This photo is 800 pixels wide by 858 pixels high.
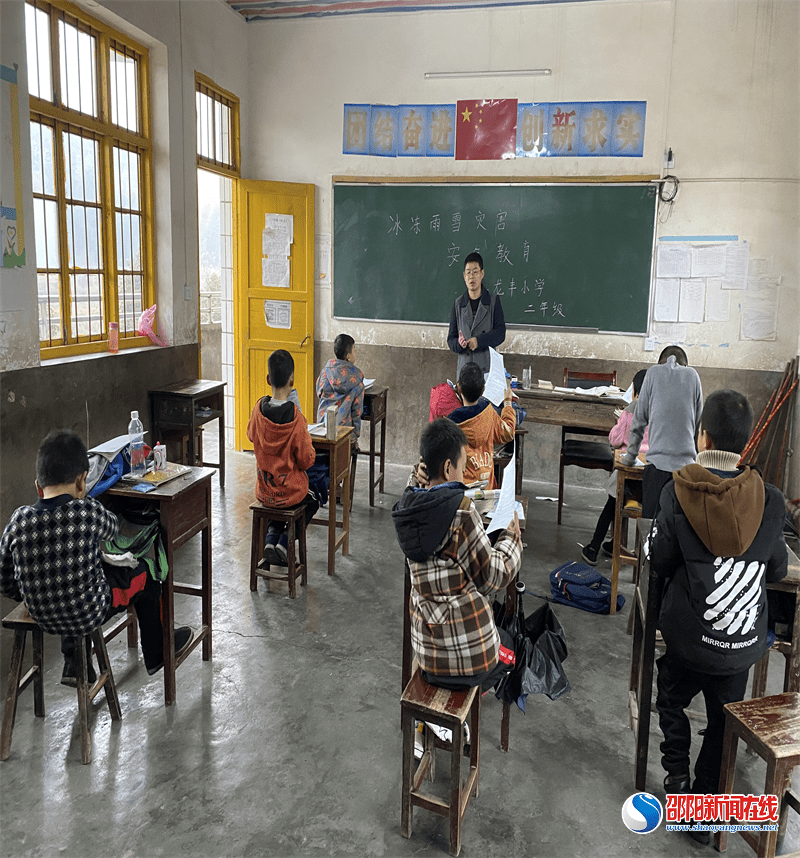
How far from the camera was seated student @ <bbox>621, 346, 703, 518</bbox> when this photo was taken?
127 inches

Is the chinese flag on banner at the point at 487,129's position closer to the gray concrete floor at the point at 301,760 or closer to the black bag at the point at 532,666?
the gray concrete floor at the point at 301,760

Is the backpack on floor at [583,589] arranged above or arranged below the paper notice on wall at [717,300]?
below

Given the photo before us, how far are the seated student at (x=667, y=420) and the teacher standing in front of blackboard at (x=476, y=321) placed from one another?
1.79m

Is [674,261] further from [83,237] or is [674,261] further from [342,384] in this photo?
[83,237]

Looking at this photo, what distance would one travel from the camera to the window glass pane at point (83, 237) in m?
3.83

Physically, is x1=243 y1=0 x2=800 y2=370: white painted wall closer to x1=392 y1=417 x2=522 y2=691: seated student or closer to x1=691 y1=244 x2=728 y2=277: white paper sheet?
x1=691 y1=244 x2=728 y2=277: white paper sheet

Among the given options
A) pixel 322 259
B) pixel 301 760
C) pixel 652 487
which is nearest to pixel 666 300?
pixel 652 487

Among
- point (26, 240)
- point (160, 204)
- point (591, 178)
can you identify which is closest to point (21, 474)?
point (26, 240)

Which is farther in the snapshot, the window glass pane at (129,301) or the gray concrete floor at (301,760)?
the window glass pane at (129,301)

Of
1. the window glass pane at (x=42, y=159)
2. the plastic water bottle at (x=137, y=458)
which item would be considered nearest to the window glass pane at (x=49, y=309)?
the window glass pane at (x=42, y=159)

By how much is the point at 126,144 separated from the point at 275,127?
1933mm

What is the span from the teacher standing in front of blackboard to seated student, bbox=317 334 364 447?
92 cm

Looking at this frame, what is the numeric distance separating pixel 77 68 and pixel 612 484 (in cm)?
371

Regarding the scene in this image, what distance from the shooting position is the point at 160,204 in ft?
15.1
